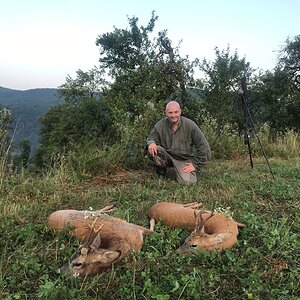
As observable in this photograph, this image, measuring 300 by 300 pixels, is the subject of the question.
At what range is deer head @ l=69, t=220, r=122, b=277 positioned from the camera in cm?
258

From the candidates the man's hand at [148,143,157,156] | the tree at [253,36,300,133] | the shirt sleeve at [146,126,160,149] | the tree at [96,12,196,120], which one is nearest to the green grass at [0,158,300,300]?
the man's hand at [148,143,157,156]

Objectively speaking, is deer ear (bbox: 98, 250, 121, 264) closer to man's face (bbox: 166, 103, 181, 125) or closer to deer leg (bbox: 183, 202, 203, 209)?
deer leg (bbox: 183, 202, 203, 209)

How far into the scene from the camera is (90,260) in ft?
8.56

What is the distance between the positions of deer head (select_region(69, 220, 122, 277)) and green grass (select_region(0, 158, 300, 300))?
60 mm

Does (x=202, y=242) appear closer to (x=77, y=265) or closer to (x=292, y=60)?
(x=77, y=265)

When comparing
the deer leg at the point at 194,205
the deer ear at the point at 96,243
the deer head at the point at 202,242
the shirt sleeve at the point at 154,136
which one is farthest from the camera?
the shirt sleeve at the point at 154,136

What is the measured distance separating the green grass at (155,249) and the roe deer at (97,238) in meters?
0.07

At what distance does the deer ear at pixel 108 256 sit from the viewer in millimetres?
2643

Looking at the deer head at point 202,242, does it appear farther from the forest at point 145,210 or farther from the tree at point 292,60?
the tree at point 292,60

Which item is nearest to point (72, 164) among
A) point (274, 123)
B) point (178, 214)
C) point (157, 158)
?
point (157, 158)

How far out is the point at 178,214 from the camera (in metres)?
3.66

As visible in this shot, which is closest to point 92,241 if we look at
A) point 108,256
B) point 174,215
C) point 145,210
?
point 108,256

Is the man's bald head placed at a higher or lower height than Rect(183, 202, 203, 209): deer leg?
higher

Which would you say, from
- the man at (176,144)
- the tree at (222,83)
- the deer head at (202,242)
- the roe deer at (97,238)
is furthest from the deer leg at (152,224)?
the tree at (222,83)
